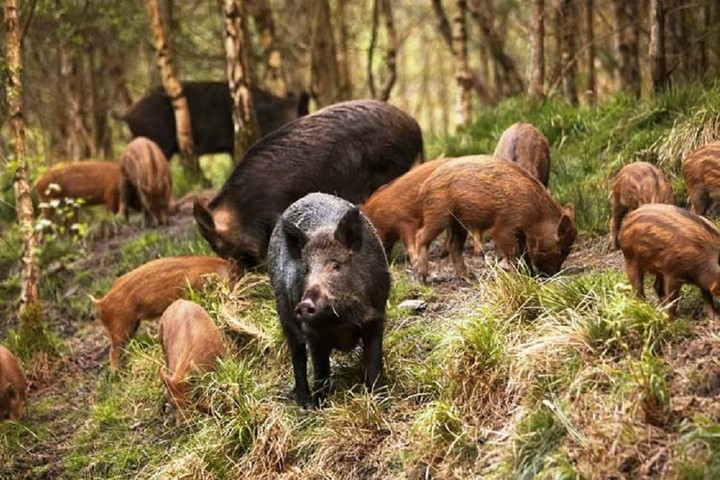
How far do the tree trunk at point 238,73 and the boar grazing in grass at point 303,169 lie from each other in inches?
83.5

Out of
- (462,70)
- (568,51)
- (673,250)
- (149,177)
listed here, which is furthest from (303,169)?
(568,51)

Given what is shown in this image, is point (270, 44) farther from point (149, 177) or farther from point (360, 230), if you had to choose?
point (360, 230)

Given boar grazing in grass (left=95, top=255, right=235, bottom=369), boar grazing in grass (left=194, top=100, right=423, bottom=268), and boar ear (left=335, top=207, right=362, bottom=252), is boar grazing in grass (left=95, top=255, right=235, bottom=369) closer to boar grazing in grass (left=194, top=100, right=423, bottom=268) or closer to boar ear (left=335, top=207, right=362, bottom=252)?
boar grazing in grass (left=194, top=100, right=423, bottom=268)

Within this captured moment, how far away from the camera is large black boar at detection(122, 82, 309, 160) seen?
15109 millimetres

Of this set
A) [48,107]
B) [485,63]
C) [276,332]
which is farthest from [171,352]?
[485,63]

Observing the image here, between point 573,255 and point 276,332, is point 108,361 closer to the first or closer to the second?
point 276,332

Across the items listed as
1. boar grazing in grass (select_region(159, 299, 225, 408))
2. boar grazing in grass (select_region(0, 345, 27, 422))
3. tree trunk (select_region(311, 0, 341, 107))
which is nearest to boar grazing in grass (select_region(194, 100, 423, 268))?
boar grazing in grass (select_region(159, 299, 225, 408))

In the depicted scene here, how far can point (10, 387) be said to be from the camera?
9172 millimetres

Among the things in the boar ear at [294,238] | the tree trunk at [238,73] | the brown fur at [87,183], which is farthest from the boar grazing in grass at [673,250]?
the brown fur at [87,183]

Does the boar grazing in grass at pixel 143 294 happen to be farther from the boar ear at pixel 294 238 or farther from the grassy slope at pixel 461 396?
the boar ear at pixel 294 238

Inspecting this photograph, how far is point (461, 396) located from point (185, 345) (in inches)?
93.3

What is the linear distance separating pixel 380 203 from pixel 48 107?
11.8 metres

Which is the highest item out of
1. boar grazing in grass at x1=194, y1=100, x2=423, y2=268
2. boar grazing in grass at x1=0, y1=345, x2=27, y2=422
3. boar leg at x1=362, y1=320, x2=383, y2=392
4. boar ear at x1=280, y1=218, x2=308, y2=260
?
boar ear at x1=280, y1=218, x2=308, y2=260

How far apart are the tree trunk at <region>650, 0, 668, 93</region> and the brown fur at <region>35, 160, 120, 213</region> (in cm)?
629
